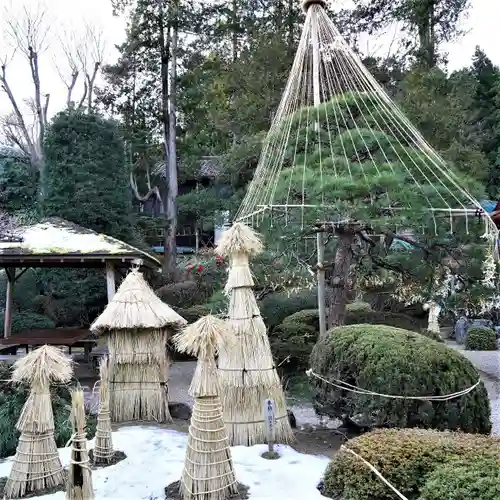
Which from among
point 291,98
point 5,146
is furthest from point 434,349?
point 5,146

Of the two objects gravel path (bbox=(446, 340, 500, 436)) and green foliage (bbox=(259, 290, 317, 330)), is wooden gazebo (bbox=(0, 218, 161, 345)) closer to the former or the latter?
green foliage (bbox=(259, 290, 317, 330))

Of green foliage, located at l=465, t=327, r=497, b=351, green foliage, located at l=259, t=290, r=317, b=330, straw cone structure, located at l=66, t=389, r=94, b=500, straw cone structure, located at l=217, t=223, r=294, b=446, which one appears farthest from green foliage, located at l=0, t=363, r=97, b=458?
green foliage, located at l=465, t=327, r=497, b=351

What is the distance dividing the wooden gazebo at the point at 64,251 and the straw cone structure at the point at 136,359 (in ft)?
8.29

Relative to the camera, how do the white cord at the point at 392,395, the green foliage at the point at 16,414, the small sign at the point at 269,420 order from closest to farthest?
the white cord at the point at 392,395, the small sign at the point at 269,420, the green foliage at the point at 16,414

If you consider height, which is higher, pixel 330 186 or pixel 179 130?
pixel 179 130

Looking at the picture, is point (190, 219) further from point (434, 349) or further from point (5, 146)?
point (434, 349)

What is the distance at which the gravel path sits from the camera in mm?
6734

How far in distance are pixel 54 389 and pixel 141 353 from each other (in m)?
1.12

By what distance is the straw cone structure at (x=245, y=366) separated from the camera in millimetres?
5246

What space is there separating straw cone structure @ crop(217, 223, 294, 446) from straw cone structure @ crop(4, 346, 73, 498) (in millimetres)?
1686

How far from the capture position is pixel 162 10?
716 inches

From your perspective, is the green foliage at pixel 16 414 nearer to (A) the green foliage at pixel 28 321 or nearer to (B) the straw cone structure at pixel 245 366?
(B) the straw cone structure at pixel 245 366

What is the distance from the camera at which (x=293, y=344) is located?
885 cm

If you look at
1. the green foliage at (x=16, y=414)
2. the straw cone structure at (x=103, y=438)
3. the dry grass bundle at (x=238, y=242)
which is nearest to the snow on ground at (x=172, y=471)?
the straw cone structure at (x=103, y=438)
